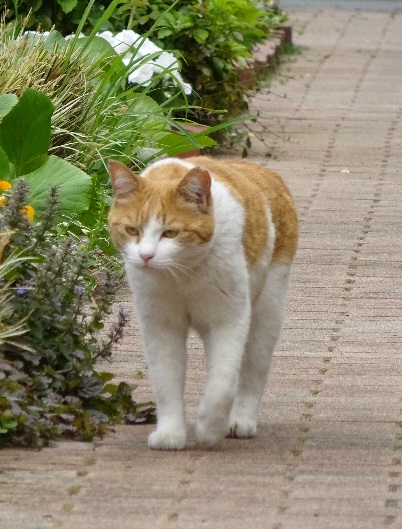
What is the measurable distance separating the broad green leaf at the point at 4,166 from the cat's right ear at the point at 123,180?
57.3 inches

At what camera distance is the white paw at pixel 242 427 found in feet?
14.8

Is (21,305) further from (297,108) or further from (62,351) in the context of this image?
(297,108)

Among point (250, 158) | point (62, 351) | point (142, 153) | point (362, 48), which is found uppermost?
point (62, 351)

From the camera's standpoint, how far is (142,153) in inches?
270

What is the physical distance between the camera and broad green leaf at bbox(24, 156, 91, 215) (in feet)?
18.7

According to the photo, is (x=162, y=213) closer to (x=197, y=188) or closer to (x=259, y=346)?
(x=197, y=188)

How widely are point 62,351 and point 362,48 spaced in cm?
970

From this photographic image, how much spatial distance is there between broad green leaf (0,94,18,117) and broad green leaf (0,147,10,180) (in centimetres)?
28

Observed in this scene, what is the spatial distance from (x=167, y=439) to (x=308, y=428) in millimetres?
561

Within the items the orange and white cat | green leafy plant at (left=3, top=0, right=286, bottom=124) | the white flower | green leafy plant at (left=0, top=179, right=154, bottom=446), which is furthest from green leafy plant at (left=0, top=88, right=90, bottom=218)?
green leafy plant at (left=3, top=0, right=286, bottom=124)

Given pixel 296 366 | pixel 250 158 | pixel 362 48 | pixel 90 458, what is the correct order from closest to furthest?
pixel 90 458 → pixel 296 366 → pixel 250 158 → pixel 362 48

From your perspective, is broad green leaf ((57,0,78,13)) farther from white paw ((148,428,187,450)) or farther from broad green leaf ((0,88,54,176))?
white paw ((148,428,187,450))

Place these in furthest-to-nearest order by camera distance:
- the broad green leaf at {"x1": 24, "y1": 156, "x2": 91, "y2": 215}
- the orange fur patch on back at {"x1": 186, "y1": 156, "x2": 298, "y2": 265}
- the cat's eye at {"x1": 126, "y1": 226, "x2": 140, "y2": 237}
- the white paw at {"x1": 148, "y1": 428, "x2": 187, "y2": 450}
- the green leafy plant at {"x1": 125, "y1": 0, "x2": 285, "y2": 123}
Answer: the green leafy plant at {"x1": 125, "y1": 0, "x2": 285, "y2": 123}
the broad green leaf at {"x1": 24, "y1": 156, "x2": 91, "y2": 215}
the orange fur patch on back at {"x1": 186, "y1": 156, "x2": 298, "y2": 265}
the white paw at {"x1": 148, "y1": 428, "x2": 187, "y2": 450}
the cat's eye at {"x1": 126, "y1": 226, "x2": 140, "y2": 237}

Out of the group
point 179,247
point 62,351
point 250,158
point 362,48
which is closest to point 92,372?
point 62,351
